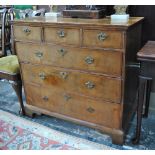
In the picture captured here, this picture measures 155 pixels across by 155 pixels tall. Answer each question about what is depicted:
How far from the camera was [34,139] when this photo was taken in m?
1.84

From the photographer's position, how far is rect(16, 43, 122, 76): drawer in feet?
4.80

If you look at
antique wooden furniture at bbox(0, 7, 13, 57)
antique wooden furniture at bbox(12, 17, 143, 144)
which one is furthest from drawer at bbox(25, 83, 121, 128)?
antique wooden furniture at bbox(0, 7, 13, 57)

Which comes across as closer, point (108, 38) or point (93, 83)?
point (108, 38)

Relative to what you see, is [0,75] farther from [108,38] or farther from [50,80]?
[108,38]

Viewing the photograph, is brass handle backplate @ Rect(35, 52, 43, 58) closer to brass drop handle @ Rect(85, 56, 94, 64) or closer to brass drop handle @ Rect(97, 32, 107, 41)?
brass drop handle @ Rect(85, 56, 94, 64)

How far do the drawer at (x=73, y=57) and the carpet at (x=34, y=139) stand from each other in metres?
0.63

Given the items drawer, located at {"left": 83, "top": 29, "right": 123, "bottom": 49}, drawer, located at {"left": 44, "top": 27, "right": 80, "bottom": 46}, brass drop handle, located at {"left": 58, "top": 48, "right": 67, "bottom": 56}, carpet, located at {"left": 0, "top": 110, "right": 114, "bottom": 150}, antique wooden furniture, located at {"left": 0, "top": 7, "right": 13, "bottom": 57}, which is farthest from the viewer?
antique wooden furniture, located at {"left": 0, "top": 7, "right": 13, "bottom": 57}

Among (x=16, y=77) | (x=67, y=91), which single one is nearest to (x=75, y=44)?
(x=67, y=91)

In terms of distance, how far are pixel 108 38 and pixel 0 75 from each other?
1.23 metres

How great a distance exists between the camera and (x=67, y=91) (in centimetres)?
178

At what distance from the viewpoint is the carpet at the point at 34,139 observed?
5.72ft

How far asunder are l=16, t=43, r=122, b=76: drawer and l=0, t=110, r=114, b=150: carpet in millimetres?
627

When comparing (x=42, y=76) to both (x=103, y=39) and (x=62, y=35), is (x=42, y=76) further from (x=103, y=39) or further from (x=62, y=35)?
(x=103, y=39)
